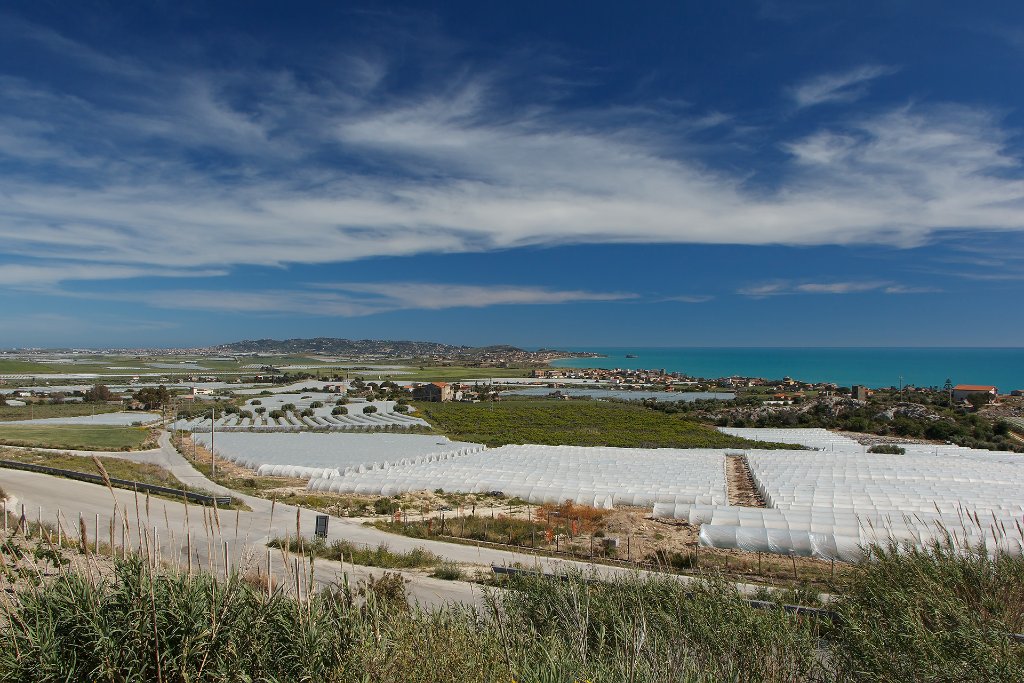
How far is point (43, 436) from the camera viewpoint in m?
40.4

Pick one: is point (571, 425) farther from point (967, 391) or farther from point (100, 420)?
point (967, 391)

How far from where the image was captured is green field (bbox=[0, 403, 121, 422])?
5628cm

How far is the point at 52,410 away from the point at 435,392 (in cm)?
4360

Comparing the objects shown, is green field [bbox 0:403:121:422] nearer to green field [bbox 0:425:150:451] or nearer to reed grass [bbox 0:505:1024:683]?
green field [bbox 0:425:150:451]

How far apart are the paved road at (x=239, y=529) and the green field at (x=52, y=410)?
40.7 m

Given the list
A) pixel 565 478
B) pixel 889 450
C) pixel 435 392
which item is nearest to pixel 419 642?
pixel 565 478

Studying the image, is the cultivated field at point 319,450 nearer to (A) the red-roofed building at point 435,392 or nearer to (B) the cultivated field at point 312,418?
(B) the cultivated field at point 312,418

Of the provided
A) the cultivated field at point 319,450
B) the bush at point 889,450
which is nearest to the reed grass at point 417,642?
the cultivated field at point 319,450

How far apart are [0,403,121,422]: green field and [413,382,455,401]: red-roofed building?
3702 centimetres

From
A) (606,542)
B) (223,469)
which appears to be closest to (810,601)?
(606,542)

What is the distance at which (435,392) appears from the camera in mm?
85500

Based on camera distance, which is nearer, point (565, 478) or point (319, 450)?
point (565, 478)

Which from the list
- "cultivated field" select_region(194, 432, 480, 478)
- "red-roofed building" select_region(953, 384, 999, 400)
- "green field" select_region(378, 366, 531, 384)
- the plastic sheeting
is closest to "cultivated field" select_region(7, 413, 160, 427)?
"cultivated field" select_region(194, 432, 480, 478)

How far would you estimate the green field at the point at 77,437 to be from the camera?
35.2 meters
